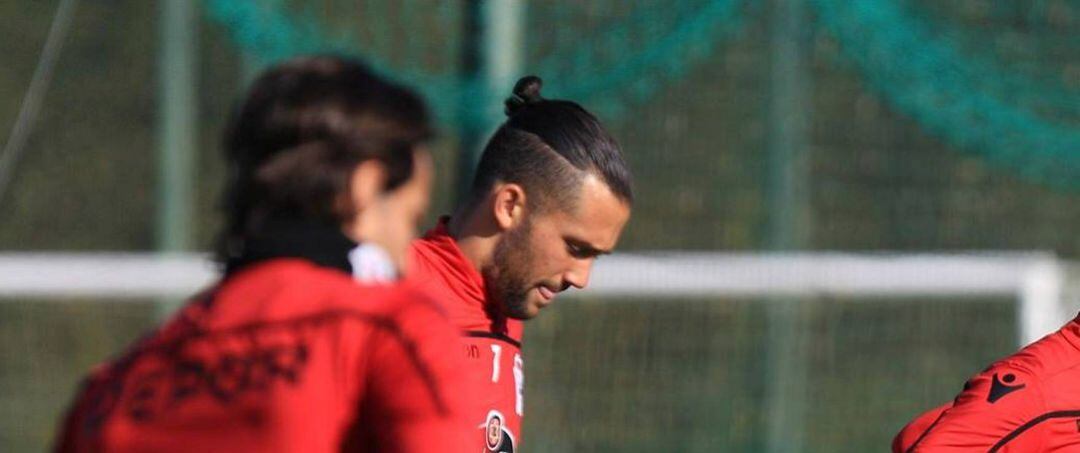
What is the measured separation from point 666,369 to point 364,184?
5.20 metres

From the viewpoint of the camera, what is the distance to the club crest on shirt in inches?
126

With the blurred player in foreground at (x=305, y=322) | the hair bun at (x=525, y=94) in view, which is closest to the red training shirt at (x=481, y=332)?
the hair bun at (x=525, y=94)

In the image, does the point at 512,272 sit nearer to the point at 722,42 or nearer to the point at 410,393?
the point at 410,393

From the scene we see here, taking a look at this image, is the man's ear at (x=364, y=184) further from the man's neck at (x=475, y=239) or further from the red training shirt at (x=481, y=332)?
the man's neck at (x=475, y=239)

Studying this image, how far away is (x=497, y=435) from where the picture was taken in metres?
3.24

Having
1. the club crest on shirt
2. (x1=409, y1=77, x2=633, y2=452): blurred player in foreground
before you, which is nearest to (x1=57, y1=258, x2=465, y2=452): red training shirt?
the club crest on shirt

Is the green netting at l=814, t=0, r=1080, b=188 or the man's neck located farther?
the green netting at l=814, t=0, r=1080, b=188

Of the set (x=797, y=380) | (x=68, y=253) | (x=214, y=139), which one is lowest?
(x=797, y=380)

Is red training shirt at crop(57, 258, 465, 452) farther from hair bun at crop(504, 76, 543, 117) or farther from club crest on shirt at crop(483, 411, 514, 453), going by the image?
hair bun at crop(504, 76, 543, 117)

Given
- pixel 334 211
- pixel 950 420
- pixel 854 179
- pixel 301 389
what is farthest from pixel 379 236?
pixel 854 179

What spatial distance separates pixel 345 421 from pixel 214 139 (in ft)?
16.7

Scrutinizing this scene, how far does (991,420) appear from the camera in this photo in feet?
10.9

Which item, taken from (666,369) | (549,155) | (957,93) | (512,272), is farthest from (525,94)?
(957,93)

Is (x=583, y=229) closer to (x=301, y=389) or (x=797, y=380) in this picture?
(x=301, y=389)
